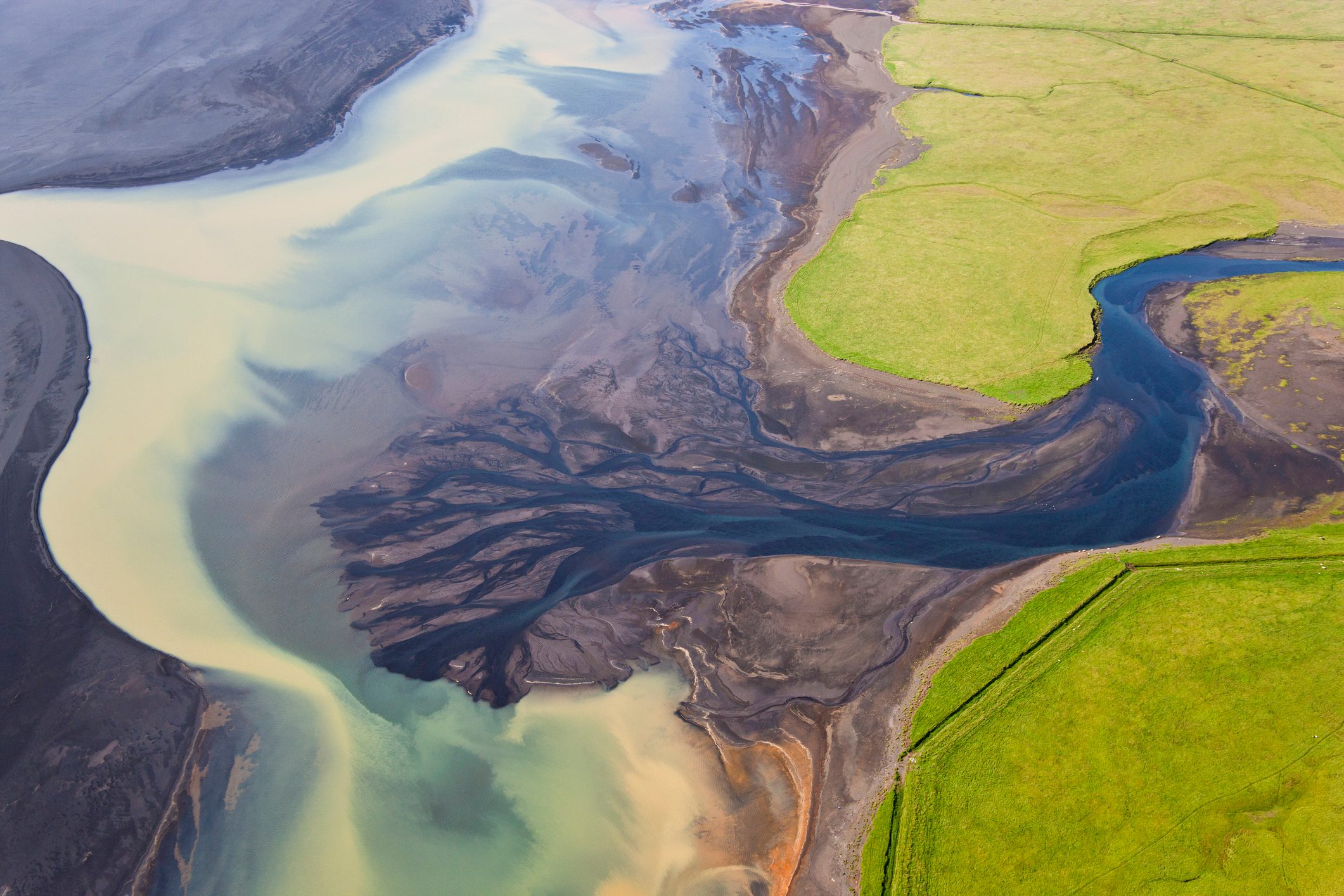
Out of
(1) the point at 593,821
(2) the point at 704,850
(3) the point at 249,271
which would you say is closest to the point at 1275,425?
(2) the point at 704,850

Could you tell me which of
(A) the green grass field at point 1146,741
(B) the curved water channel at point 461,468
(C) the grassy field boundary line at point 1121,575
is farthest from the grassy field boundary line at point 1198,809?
(B) the curved water channel at point 461,468

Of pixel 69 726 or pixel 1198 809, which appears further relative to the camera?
pixel 69 726

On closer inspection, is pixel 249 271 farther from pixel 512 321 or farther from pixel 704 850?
pixel 704 850

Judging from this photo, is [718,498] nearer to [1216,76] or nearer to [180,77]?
[180,77]

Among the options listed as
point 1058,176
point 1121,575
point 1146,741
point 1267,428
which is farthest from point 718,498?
point 1058,176

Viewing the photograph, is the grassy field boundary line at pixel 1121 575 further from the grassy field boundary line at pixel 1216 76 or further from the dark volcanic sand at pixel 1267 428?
the grassy field boundary line at pixel 1216 76

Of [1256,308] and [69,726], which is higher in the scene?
[1256,308]
